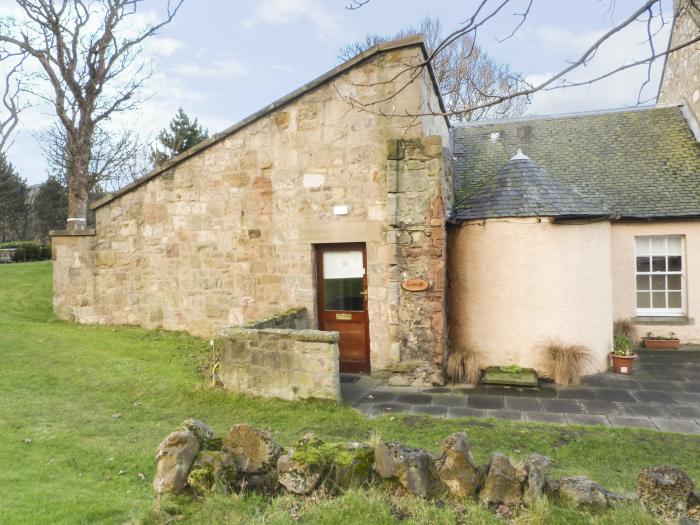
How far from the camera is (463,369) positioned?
7.57m

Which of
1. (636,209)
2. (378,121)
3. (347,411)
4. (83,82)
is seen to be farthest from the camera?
(83,82)

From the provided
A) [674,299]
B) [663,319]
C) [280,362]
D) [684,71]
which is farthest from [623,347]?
[684,71]

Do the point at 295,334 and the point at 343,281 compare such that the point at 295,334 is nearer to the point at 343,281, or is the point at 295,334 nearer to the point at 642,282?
the point at 343,281

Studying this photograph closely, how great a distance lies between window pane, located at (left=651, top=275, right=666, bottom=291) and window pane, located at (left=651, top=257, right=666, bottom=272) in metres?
0.17

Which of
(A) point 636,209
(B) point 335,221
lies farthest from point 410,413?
(A) point 636,209

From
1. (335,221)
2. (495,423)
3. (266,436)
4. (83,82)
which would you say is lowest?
(495,423)

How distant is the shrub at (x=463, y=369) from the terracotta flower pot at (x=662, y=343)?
16.3 ft

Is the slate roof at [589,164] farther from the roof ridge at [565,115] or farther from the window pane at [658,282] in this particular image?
the window pane at [658,282]

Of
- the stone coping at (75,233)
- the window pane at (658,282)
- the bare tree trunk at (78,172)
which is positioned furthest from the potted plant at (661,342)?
the bare tree trunk at (78,172)

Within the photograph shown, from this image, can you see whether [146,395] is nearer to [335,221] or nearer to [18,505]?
[18,505]

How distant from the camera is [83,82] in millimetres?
17250

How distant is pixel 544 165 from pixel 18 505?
1202 centimetres

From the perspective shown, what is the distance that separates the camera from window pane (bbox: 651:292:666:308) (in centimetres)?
1041

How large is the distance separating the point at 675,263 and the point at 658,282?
1.83 ft
